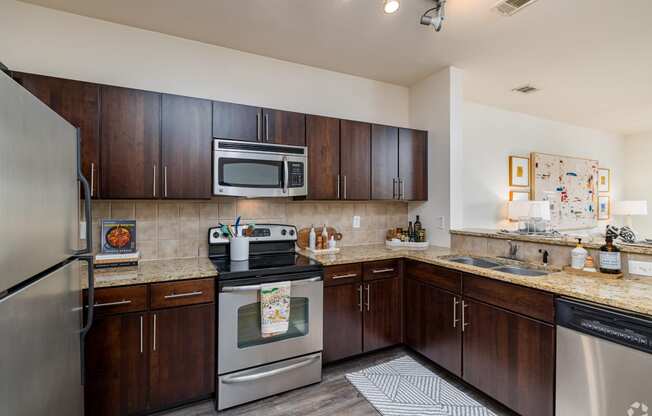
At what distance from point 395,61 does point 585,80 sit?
2.16m

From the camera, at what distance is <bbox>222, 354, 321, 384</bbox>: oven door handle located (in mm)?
2041

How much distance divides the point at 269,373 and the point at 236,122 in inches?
72.7

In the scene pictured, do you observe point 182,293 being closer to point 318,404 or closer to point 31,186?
point 318,404

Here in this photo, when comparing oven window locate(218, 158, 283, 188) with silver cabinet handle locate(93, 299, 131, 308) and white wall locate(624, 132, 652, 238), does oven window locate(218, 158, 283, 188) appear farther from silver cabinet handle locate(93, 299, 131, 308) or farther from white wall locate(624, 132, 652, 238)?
white wall locate(624, 132, 652, 238)

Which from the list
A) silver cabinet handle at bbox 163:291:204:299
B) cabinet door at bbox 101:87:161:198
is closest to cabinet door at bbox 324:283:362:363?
silver cabinet handle at bbox 163:291:204:299

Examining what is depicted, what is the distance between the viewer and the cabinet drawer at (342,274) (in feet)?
8.12

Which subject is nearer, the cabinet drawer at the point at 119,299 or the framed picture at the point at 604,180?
the cabinet drawer at the point at 119,299

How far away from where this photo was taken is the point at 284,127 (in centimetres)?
260

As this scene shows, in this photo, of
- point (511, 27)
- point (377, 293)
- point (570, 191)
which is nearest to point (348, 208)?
point (377, 293)

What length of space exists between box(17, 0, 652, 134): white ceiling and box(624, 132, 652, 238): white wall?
9.62 ft

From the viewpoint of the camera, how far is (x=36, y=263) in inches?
35.4

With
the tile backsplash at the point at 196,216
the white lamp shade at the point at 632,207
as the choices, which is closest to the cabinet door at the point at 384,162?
the tile backsplash at the point at 196,216

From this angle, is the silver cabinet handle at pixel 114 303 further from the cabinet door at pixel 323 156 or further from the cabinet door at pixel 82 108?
the cabinet door at pixel 323 156

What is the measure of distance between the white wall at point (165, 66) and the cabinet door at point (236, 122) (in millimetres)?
401
